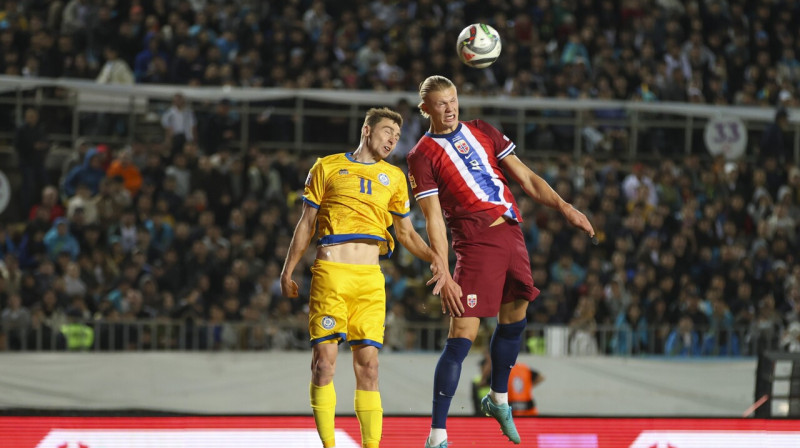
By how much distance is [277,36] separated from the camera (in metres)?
18.5

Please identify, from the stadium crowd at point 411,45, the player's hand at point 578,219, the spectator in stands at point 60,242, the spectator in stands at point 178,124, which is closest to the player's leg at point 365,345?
the player's hand at point 578,219

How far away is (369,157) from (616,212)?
31.6ft

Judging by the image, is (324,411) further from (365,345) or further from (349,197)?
(349,197)

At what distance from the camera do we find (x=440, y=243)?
7.76 metres

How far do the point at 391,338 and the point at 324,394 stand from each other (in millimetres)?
6767

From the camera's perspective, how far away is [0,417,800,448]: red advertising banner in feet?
26.7

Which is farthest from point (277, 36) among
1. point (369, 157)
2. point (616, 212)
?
point (369, 157)

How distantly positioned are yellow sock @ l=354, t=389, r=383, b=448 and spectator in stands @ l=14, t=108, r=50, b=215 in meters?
9.81

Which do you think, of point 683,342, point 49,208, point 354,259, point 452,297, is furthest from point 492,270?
point 49,208

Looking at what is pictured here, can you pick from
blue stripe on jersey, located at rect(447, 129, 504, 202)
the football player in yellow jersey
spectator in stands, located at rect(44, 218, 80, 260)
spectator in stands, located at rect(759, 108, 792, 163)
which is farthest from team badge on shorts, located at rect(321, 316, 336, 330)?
spectator in stands, located at rect(759, 108, 792, 163)

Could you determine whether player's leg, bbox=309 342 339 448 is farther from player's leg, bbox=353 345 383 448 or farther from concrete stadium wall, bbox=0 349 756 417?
concrete stadium wall, bbox=0 349 756 417

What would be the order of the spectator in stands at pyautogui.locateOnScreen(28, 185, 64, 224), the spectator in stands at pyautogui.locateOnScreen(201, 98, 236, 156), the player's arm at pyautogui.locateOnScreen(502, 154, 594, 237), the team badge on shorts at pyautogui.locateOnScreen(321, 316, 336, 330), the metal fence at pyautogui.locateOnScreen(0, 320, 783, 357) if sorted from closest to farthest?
the team badge on shorts at pyautogui.locateOnScreen(321, 316, 336, 330), the player's arm at pyautogui.locateOnScreen(502, 154, 594, 237), the metal fence at pyautogui.locateOnScreen(0, 320, 783, 357), the spectator in stands at pyautogui.locateOnScreen(28, 185, 64, 224), the spectator in stands at pyautogui.locateOnScreen(201, 98, 236, 156)

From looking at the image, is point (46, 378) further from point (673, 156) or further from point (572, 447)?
point (673, 156)

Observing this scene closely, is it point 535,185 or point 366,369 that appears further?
point 535,185
